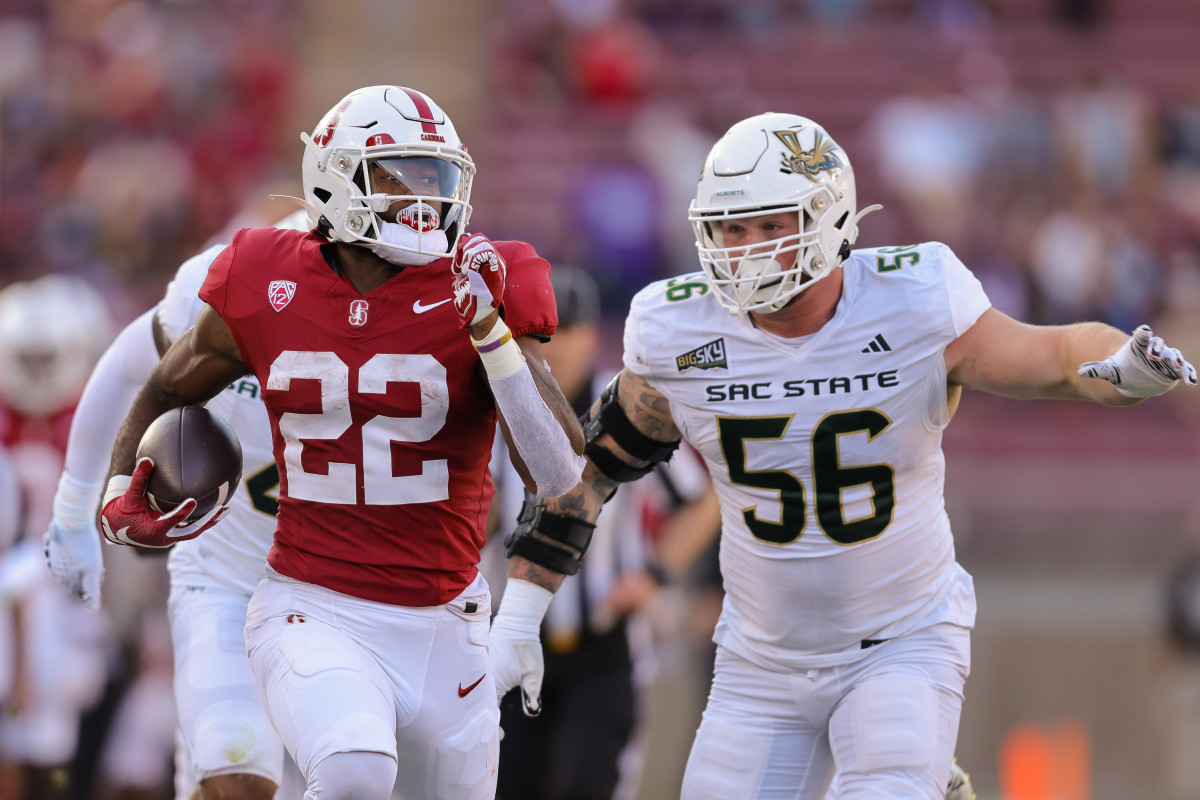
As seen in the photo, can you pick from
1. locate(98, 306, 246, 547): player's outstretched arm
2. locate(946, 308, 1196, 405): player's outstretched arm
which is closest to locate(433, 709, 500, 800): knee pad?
locate(98, 306, 246, 547): player's outstretched arm

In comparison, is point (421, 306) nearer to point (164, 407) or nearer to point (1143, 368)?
point (164, 407)

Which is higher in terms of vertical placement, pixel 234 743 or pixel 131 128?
pixel 234 743

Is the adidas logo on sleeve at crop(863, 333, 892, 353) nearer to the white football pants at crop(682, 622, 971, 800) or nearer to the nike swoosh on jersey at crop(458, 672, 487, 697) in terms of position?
the white football pants at crop(682, 622, 971, 800)

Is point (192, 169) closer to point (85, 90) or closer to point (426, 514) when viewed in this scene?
point (85, 90)

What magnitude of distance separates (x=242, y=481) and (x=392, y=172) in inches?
49.2

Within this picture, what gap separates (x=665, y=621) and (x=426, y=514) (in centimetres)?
484

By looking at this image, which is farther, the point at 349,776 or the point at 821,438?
the point at 821,438

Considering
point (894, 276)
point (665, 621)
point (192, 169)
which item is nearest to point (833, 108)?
point (192, 169)

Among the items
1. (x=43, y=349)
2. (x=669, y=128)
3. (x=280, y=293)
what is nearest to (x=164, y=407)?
(x=280, y=293)

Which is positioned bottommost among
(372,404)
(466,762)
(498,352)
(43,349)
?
(43,349)

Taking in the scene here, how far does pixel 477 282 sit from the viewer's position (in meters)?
3.40

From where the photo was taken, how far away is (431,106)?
12.5 ft

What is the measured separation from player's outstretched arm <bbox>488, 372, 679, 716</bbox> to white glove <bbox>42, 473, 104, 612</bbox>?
126 centimetres

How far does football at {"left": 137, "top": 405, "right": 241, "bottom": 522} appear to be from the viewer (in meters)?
3.71
